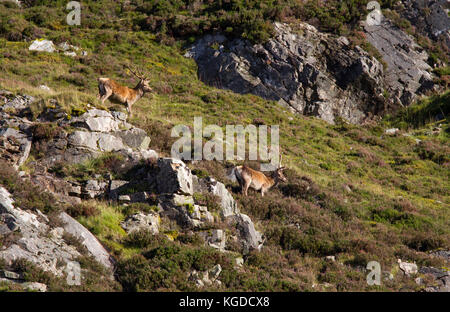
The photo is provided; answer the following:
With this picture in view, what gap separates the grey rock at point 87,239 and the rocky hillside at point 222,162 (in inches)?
1.5

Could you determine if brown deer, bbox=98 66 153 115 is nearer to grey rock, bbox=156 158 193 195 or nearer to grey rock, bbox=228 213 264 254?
grey rock, bbox=156 158 193 195

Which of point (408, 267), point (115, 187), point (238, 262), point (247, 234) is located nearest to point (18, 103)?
point (115, 187)

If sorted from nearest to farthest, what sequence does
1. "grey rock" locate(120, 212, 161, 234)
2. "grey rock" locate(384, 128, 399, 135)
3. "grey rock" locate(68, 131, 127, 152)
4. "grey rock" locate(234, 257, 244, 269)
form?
"grey rock" locate(234, 257, 244, 269) → "grey rock" locate(120, 212, 161, 234) → "grey rock" locate(68, 131, 127, 152) → "grey rock" locate(384, 128, 399, 135)

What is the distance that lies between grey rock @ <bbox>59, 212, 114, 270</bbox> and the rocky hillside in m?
0.04

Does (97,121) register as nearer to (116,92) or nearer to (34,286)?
(116,92)

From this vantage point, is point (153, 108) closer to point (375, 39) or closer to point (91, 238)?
point (91, 238)

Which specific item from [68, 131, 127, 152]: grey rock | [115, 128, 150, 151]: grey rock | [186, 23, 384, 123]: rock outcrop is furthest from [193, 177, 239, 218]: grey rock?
[186, 23, 384, 123]: rock outcrop

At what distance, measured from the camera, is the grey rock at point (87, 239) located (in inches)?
379

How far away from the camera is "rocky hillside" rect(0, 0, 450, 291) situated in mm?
9883

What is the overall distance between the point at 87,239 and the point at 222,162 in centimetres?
796

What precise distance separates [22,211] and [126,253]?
102 inches

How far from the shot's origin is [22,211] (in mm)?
9578
